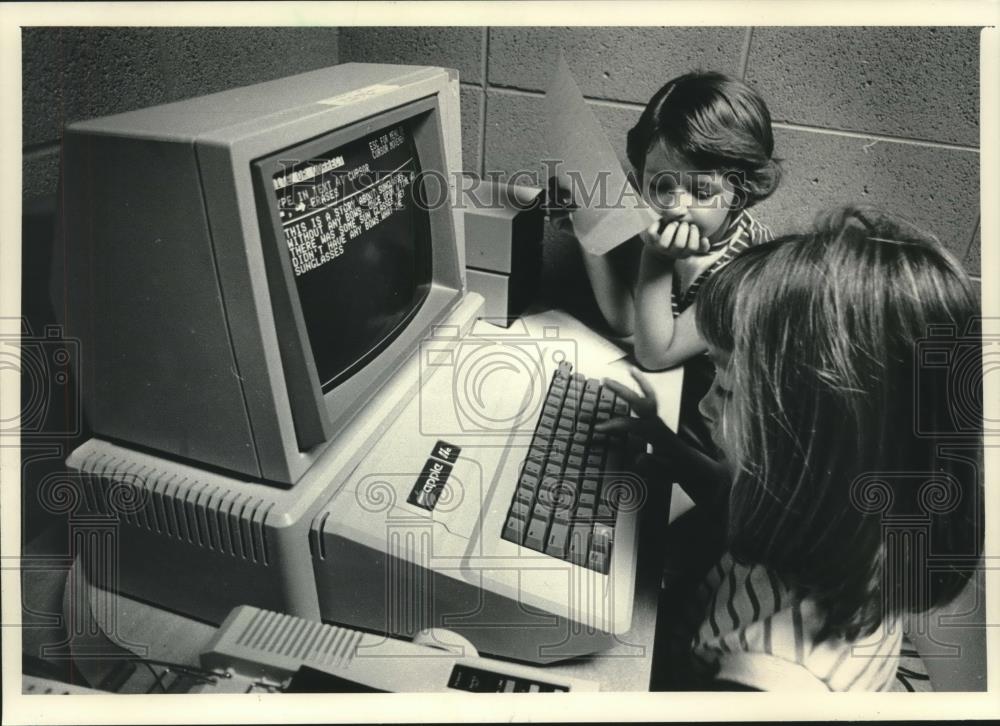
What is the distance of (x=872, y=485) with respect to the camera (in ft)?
2.56

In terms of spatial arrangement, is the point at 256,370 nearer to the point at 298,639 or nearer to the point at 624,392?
the point at 298,639

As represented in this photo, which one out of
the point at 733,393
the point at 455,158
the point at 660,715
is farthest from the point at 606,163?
the point at 660,715

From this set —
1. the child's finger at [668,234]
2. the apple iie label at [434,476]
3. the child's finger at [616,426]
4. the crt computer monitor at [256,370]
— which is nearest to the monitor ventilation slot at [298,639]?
the crt computer monitor at [256,370]

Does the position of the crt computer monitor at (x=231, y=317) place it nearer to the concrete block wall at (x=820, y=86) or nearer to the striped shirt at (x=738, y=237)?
the concrete block wall at (x=820, y=86)

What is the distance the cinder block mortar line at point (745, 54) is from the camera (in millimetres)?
832

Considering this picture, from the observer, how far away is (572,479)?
80 cm

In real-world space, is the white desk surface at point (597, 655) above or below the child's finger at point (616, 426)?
below

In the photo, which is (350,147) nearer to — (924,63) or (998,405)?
(924,63)

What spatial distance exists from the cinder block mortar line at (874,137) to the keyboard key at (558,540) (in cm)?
60

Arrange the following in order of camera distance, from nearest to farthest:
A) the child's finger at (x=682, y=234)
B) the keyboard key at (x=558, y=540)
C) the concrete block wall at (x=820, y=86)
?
1. the keyboard key at (x=558, y=540)
2. the concrete block wall at (x=820, y=86)
3. the child's finger at (x=682, y=234)

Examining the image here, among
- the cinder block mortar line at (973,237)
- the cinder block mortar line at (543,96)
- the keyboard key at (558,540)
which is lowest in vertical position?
the keyboard key at (558,540)

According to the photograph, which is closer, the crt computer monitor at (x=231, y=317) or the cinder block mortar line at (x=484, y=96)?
the crt computer monitor at (x=231, y=317)

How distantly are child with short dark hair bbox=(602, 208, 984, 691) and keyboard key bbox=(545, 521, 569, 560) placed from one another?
24 cm

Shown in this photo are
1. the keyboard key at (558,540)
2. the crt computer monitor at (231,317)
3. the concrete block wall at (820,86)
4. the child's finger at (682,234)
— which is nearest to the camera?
the crt computer monitor at (231,317)
